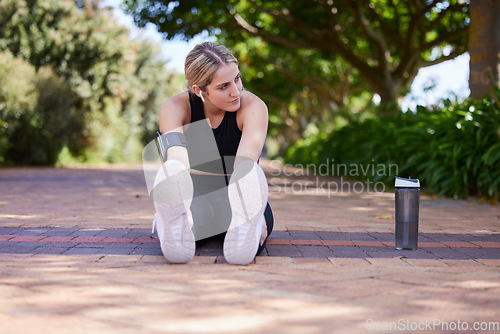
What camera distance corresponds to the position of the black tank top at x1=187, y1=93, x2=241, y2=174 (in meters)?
3.58

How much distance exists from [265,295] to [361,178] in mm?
9261

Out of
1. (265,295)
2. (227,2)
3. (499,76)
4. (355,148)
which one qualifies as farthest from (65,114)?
(265,295)

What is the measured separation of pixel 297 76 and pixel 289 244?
19.7 m

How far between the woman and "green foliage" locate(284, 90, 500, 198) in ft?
15.1

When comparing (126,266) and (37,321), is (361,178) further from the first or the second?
(37,321)

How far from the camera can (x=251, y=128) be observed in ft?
11.0

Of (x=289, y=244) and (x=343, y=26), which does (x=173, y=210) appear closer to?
(x=289, y=244)

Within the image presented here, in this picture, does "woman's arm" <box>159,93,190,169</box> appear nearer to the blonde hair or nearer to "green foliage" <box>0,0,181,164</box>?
the blonde hair

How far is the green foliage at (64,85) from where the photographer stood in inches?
648

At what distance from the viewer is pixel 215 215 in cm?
363

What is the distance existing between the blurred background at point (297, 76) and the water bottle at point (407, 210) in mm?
3990

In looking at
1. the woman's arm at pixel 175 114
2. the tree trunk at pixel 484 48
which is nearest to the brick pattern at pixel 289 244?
the woman's arm at pixel 175 114

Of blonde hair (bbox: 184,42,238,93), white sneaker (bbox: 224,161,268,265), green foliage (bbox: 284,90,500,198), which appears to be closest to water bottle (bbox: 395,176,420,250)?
white sneaker (bbox: 224,161,268,265)

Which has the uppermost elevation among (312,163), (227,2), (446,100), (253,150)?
(227,2)
